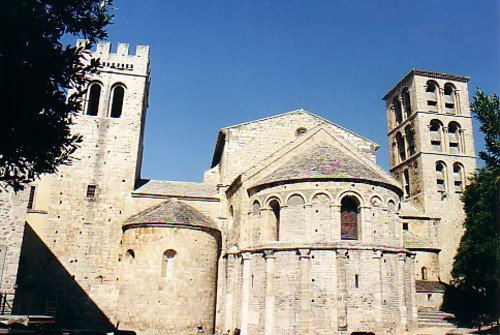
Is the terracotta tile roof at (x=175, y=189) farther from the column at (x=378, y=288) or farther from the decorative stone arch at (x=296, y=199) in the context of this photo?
the column at (x=378, y=288)

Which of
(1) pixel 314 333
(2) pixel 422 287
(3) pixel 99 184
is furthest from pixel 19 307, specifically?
(2) pixel 422 287

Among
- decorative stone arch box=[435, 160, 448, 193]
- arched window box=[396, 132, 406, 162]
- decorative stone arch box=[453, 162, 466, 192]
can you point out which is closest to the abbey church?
decorative stone arch box=[435, 160, 448, 193]

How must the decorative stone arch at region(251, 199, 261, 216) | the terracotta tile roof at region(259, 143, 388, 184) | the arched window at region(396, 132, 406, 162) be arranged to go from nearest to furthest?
the terracotta tile roof at region(259, 143, 388, 184), the decorative stone arch at region(251, 199, 261, 216), the arched window at region(396, 132, 406, 162)

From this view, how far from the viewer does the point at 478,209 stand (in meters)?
27.0

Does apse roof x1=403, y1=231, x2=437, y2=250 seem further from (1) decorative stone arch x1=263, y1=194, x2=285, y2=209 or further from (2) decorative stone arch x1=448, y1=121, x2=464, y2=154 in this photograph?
(1) decorative stone arch x1=263, y1=194, x2=285, y2=209

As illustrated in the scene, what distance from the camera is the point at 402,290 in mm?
19016

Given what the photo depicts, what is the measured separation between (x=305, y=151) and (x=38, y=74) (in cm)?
1665

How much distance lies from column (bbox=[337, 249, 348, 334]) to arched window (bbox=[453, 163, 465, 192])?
65.0ft

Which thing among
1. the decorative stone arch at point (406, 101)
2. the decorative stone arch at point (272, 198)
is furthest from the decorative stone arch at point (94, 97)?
the decorative stone arch at point (406, 101)

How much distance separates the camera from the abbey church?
717 inches

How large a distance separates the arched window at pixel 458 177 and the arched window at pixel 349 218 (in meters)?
18.0

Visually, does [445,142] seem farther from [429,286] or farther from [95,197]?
[95,197]

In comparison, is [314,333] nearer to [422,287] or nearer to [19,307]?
[422,287]

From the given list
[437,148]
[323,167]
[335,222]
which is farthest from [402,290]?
[437,148]
